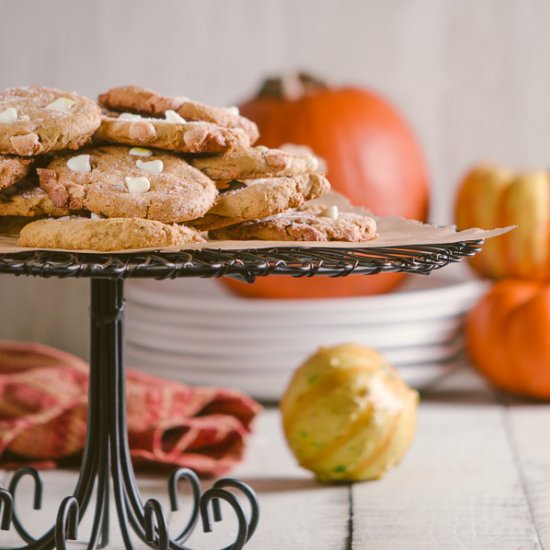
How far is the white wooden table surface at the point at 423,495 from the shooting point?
1388mm

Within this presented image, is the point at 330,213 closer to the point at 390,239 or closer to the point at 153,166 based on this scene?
the point at 390,239

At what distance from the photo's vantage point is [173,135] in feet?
3.72

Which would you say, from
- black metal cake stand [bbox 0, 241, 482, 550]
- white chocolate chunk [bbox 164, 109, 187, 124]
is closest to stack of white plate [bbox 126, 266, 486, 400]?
black metal cake stand [bbox 0, 241, 482, 550]

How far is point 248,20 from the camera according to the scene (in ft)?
8.62

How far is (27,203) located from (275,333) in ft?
3.44

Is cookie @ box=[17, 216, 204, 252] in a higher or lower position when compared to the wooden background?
lower

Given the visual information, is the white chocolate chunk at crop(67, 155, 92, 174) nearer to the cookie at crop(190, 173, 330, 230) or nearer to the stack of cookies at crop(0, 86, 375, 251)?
the stack of cookies at crop(0, 86, 375, 251)

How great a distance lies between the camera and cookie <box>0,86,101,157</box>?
1.10 meters

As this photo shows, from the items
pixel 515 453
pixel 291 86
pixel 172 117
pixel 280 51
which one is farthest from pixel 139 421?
pixel 280 51

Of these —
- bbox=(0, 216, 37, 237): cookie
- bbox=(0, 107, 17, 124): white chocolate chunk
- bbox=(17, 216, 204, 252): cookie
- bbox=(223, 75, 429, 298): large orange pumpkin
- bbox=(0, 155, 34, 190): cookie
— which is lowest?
bbox=(17, 216, 204, 252): cookie

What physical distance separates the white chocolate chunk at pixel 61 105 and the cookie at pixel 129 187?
0.18ft

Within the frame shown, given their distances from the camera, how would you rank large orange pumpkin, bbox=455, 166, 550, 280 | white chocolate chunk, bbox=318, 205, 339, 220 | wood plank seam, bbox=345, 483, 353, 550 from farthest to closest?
1. large orange pumpkin, bbox=455, 166, 550, 280
2. wood plank seam, bbox=345, 483, 353, 550
3. white chocolate chunk, bbox=318, 205, 339, 220

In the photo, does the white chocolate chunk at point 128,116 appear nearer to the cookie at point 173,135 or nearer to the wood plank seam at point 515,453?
the cookie at point 173,135

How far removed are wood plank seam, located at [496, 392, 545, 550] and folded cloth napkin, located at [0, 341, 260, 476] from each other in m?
0.48
